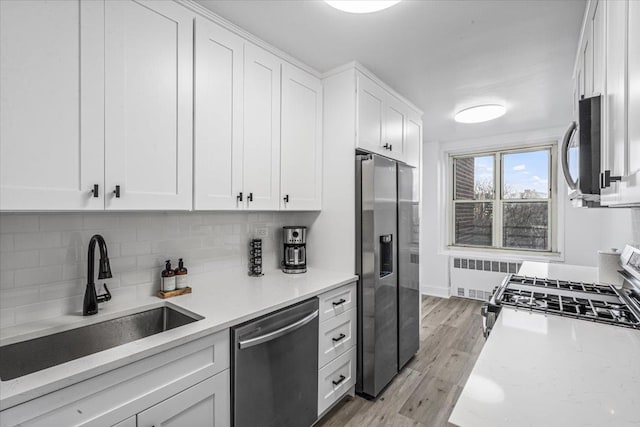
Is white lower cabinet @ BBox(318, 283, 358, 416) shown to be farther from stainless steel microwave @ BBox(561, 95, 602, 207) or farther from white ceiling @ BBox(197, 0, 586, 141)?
white ceiling @ BBox(197, 0, 586, 141)

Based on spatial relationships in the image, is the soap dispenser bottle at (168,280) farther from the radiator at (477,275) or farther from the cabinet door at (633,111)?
the radiator at (477,275)

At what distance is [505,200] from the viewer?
4367 mm

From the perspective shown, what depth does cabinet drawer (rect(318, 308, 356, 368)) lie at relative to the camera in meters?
1.91

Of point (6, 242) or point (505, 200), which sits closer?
point (6, 242)

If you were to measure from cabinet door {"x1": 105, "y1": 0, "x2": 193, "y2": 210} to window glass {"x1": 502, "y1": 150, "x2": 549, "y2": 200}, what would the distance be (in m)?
4.37

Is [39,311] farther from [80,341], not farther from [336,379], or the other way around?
[336,379]

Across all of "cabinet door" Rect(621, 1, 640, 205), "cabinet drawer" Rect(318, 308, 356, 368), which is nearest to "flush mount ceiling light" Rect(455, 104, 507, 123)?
"cabinet drawer" Rect(318, 308, 356, 368)

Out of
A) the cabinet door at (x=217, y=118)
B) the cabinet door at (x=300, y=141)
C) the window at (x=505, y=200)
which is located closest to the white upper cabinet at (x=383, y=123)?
the cabinet door at (x=300, y=141)

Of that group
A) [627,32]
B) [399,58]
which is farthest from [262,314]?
[399,58]

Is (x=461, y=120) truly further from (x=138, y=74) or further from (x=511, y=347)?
(x=138, y=74)

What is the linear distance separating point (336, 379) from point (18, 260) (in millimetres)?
1824

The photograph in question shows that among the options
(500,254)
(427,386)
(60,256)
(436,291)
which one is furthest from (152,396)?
(500,254)

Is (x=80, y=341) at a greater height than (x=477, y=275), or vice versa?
(x=80, y=341)

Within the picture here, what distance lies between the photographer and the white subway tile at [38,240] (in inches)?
51.8
